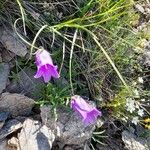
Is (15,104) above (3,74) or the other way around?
the other way around

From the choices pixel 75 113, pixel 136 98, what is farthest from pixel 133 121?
pixel 75 113

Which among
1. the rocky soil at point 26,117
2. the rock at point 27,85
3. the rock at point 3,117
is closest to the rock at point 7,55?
the rocky soil at point 26,117

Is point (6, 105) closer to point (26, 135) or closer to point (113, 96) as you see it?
point (26, 135)

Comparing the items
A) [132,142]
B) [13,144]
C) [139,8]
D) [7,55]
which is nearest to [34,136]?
[13,144]

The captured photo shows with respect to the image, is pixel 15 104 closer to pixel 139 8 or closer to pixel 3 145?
pixel 3 145

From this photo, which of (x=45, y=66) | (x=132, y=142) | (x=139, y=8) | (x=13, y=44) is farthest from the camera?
(x=139, y=8)

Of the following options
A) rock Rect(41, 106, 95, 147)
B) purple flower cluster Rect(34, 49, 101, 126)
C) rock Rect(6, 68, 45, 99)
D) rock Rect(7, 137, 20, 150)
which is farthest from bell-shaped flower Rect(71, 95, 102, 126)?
rock Rect(7, 137, 20, 150)

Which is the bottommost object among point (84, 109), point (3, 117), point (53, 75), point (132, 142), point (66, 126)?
point (132, 142)

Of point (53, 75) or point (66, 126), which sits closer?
point (53, 75)
